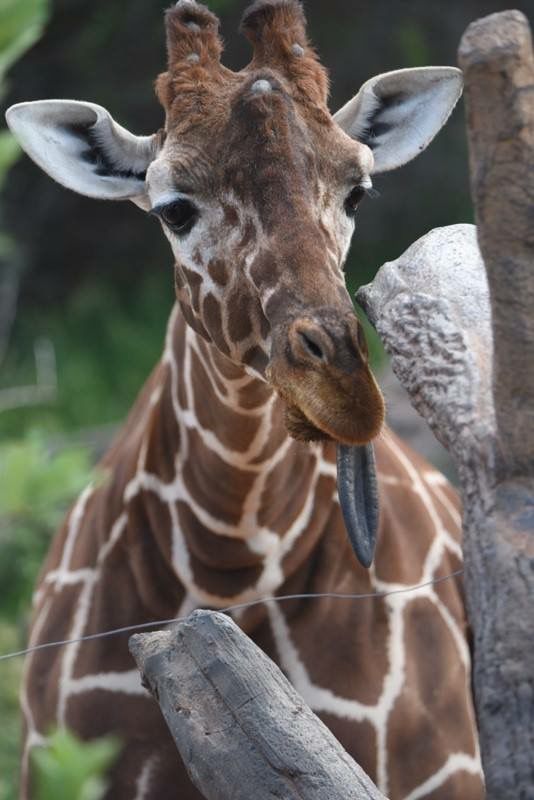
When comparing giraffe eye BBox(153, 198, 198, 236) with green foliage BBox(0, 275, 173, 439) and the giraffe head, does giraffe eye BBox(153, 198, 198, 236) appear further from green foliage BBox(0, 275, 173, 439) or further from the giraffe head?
green foliage BBox(0, 275, 173, 439)

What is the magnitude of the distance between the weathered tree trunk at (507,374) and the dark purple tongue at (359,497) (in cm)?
55

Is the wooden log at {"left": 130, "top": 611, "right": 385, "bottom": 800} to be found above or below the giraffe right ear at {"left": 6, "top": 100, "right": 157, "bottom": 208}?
below

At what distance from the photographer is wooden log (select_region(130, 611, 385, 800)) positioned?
1.50 meters

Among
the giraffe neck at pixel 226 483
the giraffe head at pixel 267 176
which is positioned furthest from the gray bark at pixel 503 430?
the giraffe neck at pixel 226 483

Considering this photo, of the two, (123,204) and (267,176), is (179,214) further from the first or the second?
(123,204)

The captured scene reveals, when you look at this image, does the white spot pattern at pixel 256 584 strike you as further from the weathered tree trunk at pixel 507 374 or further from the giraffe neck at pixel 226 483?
the weathered tree trunk at pixel 507 374

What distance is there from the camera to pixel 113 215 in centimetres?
831

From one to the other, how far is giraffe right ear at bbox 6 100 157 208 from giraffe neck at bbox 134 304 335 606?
0.32 metres

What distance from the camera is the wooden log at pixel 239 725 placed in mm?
1499

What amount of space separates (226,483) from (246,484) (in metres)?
0.04

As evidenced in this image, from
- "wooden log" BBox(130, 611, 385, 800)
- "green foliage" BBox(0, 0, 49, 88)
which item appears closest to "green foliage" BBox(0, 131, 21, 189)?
"green foliage" BBox(0, 0, 49, 88)

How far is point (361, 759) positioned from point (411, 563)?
425mm

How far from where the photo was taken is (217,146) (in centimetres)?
238

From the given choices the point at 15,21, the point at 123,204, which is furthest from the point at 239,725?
the point at 123,204
